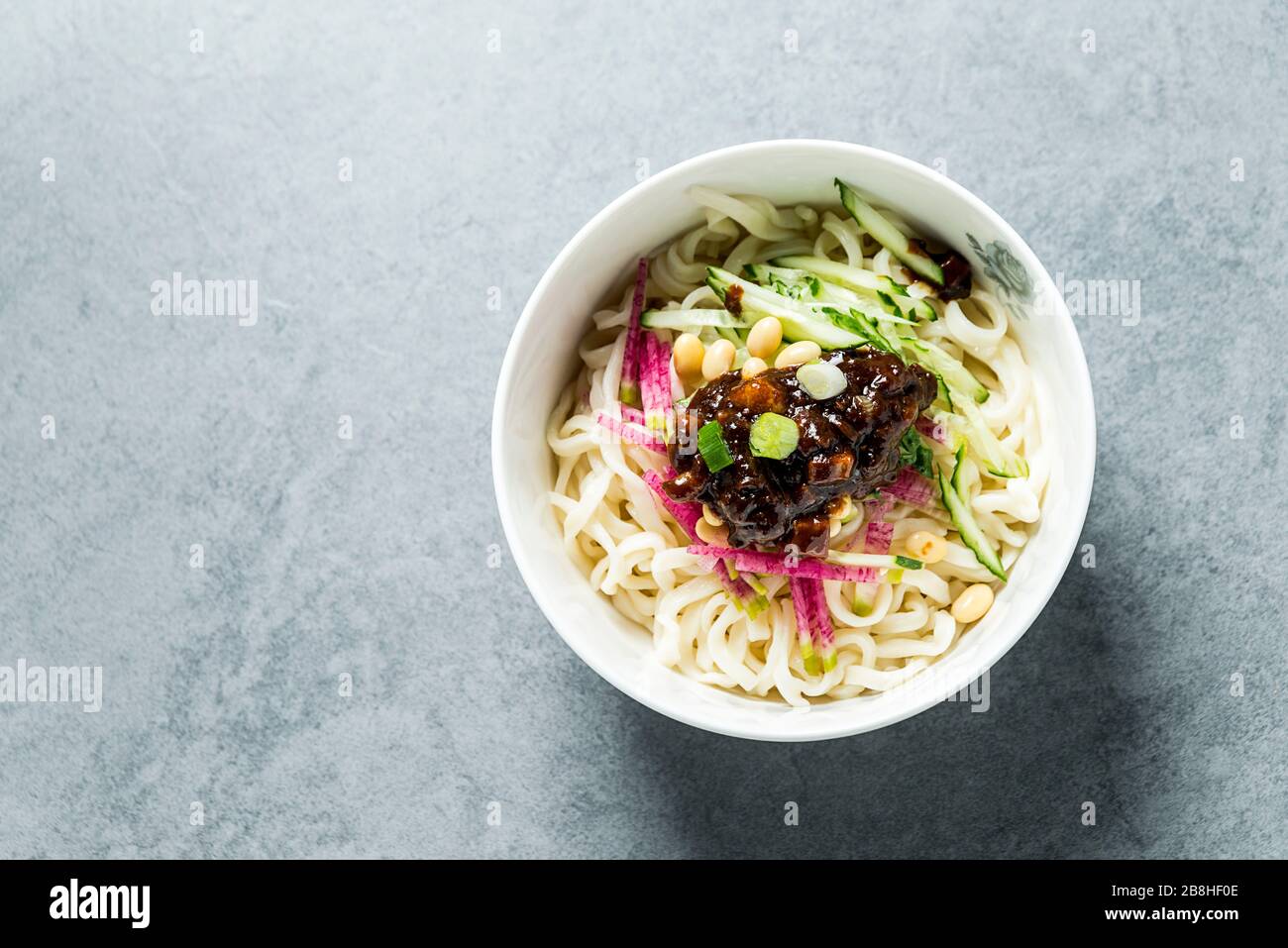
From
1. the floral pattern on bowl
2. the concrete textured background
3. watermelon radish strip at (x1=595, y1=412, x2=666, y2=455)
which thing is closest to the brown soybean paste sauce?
watermelon radish strip at (x1=595, y1=412, x2=666, y2=455)

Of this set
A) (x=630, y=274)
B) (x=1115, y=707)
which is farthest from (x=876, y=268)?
(x=1115, y=707)

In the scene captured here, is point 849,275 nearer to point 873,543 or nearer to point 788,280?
point 788,280

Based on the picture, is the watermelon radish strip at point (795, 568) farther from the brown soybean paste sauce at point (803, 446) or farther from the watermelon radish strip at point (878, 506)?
the watermelon radish strip at point (878, 506)

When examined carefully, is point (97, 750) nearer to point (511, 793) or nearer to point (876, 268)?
point (511, 793)

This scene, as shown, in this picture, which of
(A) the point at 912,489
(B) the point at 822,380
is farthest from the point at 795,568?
(B) the point at 822,380

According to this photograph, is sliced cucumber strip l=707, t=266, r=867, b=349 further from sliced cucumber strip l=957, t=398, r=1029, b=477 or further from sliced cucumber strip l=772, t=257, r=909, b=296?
sliced cucumber strip l=957, t=398, r=1029, b=477
